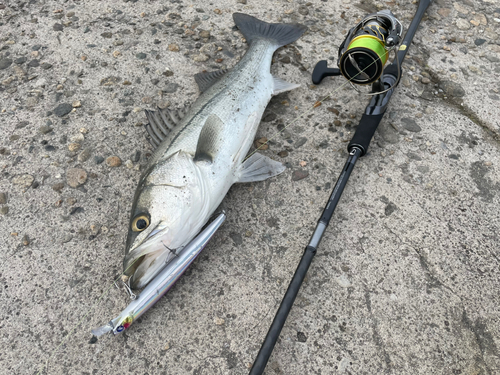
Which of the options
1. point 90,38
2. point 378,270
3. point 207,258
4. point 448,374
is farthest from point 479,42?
point 90,38

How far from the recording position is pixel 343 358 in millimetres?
1982

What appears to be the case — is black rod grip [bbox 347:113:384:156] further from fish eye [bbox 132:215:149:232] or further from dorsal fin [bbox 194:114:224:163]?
fish eye [bbox 132:215:149:232]

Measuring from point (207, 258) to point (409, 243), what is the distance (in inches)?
55.0

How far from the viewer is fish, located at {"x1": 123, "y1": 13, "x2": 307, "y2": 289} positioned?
2.07 metres

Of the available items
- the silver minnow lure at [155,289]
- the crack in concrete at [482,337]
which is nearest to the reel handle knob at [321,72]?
the silver minnow lure at [155,289]

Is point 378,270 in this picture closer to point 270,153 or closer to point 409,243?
point 409,243

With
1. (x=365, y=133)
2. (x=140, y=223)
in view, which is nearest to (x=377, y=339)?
(x=365, y=133)

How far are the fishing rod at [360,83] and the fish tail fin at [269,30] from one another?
102 cm

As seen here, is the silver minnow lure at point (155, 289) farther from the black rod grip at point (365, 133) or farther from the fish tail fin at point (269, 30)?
the fish tail fin at point (269, 30)

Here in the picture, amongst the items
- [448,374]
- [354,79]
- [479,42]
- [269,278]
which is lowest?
[448,374]

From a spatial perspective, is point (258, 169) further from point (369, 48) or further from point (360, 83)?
point (369, 48)

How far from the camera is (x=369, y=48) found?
2230 mm

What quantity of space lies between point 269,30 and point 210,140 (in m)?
1.66

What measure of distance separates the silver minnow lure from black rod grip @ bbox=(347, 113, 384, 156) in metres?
1.32
